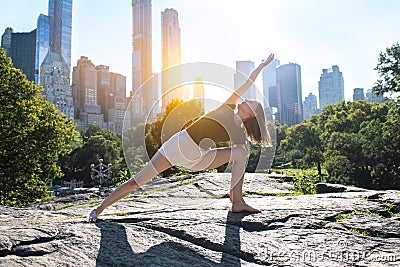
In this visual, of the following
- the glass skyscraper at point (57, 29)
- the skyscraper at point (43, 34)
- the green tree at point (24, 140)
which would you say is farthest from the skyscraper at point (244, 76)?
the glass skyscraper at point (57, 29)

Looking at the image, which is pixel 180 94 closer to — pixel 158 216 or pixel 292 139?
pixel 158 216

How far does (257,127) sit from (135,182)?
1.28m

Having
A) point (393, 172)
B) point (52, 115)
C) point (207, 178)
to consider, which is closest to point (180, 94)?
point (207, 178)

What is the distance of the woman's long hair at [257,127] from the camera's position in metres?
3.33

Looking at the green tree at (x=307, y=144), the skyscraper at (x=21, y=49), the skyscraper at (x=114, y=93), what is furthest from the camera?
the skyscraper at (x=21, y=49)

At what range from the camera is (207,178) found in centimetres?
650

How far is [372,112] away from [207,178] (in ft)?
102

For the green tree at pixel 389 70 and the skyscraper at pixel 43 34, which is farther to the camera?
the skyscraper at pixel 43 34

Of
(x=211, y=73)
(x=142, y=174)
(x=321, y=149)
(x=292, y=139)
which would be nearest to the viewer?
(x=142, y=174)

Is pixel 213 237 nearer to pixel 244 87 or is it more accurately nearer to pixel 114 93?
pixel 244 87

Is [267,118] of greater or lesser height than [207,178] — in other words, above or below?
above

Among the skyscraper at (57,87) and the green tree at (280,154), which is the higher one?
the skyscraper at (57,87)

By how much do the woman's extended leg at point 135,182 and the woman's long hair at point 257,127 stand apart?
2.84 feet

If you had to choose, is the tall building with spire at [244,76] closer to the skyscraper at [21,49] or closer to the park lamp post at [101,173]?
the park lamp post at [101,173]
